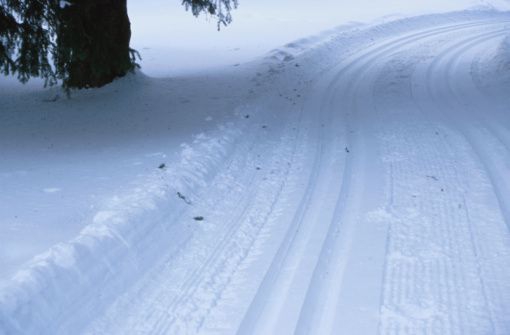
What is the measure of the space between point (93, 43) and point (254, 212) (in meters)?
5.13

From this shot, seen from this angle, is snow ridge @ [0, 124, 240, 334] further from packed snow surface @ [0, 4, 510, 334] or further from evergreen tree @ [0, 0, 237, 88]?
evergreen tree @ [0, 0, 237, 88]

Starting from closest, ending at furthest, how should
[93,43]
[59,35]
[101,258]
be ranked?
[101,258] → [59,35] → [93,43]

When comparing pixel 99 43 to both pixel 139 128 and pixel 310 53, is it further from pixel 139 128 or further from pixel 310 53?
pixel 310 53

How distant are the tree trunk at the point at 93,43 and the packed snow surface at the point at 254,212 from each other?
0.45m

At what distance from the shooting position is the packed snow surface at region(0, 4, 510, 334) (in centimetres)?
360

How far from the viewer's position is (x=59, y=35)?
7703 mm

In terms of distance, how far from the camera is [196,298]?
3844 millimetres

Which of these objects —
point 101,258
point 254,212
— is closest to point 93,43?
point 254,212

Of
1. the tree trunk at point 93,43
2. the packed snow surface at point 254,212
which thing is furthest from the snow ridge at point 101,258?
the tree trunk at point 93,43

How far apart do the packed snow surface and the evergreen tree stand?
805 millimetres

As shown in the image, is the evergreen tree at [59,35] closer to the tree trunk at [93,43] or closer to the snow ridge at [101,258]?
the tree trunk at [93,43]

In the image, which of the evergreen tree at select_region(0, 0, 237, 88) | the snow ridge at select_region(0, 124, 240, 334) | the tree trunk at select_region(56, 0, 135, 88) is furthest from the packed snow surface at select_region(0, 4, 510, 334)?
the evergreen tree at select_region(0, 0, 237, 88)

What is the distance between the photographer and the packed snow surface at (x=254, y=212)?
11.8ft

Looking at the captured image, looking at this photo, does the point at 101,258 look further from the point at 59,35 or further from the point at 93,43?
the point at 93,43
